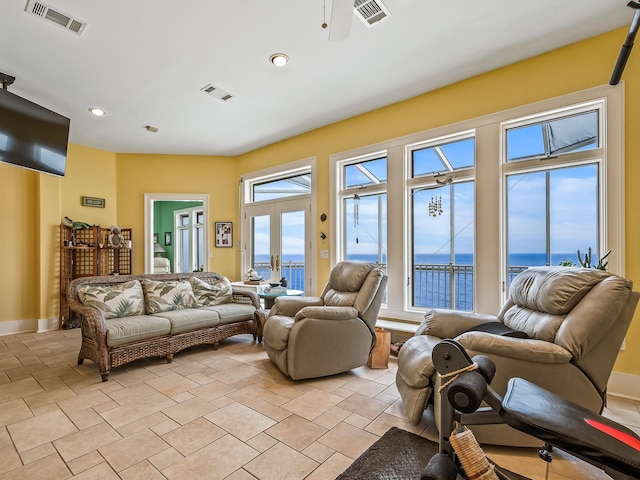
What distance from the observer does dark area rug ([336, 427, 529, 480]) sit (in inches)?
67.7

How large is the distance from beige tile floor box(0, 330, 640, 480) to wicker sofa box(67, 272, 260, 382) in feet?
0.83

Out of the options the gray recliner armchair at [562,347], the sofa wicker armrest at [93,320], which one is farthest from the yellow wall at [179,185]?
the gray recliner armchair at [562,347]

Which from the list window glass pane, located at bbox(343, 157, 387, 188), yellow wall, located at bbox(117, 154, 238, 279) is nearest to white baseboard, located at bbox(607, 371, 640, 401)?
window glass pane, located at bbox(343, 157, 387, 188)

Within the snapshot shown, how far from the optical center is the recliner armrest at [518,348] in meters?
1.83

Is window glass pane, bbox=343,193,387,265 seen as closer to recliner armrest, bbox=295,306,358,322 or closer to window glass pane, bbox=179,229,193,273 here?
recliner armrest, bbox=295,306,358,322

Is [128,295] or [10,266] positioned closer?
[128,295]

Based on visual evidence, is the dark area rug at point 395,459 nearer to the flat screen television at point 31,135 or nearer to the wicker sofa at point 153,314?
the wicker sofa at point 153,314

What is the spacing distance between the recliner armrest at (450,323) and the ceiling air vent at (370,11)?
244 cm

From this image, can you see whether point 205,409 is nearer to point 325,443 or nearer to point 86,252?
point 325,443

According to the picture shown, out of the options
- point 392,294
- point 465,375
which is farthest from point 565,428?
point 392,294

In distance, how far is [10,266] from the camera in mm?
4852

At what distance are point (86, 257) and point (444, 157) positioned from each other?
18.4 ft

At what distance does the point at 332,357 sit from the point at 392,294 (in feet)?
4.69

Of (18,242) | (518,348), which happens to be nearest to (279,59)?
(518,348)
